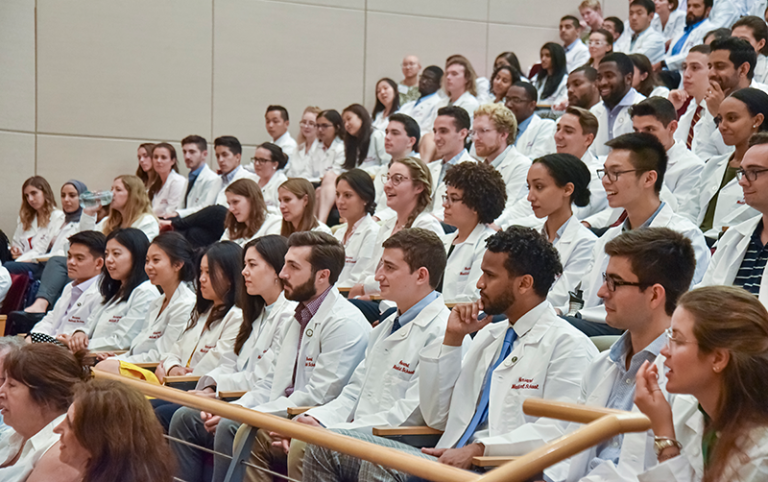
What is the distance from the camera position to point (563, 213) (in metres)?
4.16

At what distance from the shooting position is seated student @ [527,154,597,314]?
13.2 ft

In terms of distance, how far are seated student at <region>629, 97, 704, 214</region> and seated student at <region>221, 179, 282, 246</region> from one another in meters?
2.75

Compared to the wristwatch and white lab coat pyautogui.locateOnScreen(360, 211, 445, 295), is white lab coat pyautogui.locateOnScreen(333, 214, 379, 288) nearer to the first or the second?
white lab coat pyautogui.locateOnScreen(360, 211, 445, 295)

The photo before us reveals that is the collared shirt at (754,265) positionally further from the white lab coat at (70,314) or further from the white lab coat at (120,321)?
the white lab coat at (70,314)

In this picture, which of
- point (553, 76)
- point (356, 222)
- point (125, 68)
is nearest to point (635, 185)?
point (356, 222)

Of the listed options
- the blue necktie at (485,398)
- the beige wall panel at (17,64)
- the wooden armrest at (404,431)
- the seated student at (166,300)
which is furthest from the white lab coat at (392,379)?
the beige wall panel at (17,64)

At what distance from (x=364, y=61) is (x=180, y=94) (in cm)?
218

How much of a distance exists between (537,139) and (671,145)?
1966 mm

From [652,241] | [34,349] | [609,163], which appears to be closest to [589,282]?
[609,163]

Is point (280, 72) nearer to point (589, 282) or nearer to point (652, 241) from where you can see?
point (589, 282)

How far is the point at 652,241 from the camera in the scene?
2.50 m

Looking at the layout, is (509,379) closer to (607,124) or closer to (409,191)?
(409,191)

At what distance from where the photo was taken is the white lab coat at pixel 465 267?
14.0 ft

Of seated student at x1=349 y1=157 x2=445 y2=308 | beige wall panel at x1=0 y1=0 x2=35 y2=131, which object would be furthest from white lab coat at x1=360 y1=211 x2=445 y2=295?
beige wall panel at x1=0 y1=0 x2=35 y2=131
